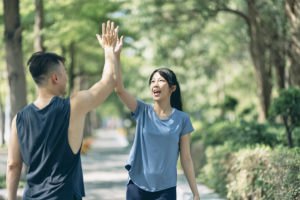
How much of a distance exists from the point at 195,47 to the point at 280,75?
11.2m

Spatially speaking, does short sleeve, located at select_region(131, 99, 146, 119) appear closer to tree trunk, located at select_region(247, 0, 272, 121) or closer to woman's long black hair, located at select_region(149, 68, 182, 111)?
woman's long black hair, located at select_region(149, 68, 182, 111)

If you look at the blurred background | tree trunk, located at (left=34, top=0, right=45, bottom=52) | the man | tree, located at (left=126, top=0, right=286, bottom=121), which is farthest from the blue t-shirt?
tree, located at (left=126, top=0, right=286, bottom=121)

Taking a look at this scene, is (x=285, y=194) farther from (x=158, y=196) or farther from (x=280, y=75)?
(x=280, y=75)

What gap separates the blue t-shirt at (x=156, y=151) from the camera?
3.89m

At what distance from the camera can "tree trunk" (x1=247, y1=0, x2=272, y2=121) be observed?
1584 cm

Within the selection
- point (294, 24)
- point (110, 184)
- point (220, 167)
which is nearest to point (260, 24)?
point (294, 24)

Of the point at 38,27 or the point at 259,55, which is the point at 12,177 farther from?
the point at 259,55

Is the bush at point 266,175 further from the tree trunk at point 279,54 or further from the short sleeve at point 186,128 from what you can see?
the tree trunk at point 279,54

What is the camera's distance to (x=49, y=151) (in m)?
2.90

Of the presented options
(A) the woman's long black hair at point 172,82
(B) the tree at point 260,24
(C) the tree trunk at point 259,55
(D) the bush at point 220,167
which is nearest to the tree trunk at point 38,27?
(B) the tree at point 260,24

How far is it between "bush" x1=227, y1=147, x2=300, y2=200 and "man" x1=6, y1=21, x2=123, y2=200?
366 cm

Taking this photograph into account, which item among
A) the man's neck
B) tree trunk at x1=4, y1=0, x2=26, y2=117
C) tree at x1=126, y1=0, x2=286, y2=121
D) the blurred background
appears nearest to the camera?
the man's neck

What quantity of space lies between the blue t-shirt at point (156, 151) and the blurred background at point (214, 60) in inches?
59.0

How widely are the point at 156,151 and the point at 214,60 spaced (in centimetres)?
2633
